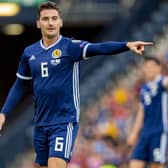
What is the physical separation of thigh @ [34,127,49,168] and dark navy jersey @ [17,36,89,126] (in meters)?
0.11

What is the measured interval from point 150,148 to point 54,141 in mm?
3695

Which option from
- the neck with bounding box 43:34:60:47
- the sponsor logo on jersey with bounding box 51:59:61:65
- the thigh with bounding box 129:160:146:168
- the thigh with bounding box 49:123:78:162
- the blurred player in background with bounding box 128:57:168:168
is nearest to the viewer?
the thigh with bounding box 49:123:78:162

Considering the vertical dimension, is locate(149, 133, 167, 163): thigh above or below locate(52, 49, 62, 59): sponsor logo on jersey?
below

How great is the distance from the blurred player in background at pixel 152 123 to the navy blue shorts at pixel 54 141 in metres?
3.21

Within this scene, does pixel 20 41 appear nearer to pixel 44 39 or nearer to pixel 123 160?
pixel 123 160

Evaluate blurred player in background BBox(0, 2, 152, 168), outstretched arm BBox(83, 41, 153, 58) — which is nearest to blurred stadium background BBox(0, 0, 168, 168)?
blurred player in background BBox(0, 2, 152, 168)

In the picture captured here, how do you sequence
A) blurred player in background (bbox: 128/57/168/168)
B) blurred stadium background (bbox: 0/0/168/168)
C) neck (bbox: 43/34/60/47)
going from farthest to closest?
blurred stadium background (bbox: 0/0/168/168) → blurred player in background (bbox: 128/57/168/168) → neck (bbox: 43/34/60/47)

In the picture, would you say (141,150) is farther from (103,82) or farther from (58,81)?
(103,82)

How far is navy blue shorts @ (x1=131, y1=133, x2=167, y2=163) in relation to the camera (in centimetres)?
1332

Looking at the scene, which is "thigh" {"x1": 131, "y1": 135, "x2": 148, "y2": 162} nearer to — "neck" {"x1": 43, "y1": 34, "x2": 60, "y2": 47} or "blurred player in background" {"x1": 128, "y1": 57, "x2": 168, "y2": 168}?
"blurred player in background" {"x1": 128, "y1": 57, "x2": 168, "y2": 168}

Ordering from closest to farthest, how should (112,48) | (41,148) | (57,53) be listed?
(112,48) → (57,53) → (41,148)

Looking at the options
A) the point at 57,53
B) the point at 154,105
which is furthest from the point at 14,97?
the point at 154,105

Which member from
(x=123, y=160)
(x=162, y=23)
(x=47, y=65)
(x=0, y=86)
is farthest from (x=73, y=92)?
(x=0, y=86)

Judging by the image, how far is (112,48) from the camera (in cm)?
959
